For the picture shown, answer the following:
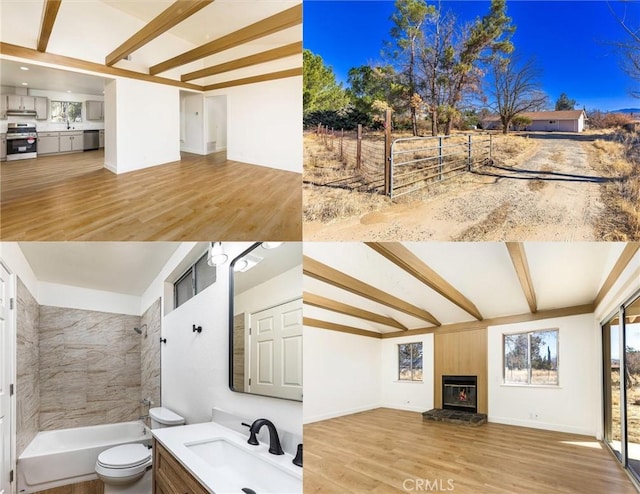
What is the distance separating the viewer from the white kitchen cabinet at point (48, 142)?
2.05 m

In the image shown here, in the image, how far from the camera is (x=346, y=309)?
254cm

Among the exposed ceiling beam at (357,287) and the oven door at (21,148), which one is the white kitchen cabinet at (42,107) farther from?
the exposed ceiling beam at (357,287)

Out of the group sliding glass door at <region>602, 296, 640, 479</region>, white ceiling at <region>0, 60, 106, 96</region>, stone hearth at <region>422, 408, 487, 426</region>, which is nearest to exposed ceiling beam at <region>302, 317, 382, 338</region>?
stone hearth at <region>422, 408, 487, 426</region>

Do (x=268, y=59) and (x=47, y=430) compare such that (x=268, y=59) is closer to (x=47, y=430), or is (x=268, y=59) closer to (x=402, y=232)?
(x=402, y=232)

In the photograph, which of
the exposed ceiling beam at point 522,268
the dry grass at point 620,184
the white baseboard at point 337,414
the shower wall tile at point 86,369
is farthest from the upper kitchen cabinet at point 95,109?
the dry grass at point 620,184

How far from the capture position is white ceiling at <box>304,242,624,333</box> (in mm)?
2533

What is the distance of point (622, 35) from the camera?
2.64m

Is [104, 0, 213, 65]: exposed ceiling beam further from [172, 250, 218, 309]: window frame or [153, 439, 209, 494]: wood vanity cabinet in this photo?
[153, 439, 209, 494]: wood vanity cabinet

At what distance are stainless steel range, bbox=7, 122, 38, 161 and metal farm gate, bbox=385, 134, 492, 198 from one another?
1.58m

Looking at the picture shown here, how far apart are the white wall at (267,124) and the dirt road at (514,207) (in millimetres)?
472

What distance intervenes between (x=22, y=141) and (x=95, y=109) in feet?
1.09

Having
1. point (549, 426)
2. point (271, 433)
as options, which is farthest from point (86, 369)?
point (549, 426)

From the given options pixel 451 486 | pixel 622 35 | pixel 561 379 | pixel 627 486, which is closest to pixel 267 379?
→ pixel 451 486

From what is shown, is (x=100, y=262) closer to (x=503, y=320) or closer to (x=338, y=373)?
(x=338, y=373)
